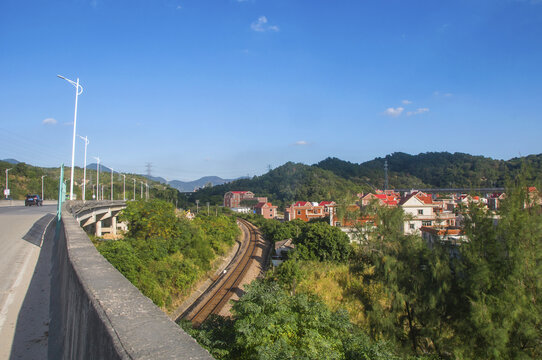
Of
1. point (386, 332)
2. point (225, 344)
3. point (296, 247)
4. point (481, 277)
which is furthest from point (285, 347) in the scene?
point (296, 247)

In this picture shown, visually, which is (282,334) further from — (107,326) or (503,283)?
(503,283)

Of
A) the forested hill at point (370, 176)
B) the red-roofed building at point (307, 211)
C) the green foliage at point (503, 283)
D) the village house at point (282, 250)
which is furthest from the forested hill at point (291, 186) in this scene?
the green foliage at point (503, 283)

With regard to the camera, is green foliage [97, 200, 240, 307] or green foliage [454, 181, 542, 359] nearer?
green foliage [454, 181, 542, 359]

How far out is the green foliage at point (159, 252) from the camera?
14.7 m

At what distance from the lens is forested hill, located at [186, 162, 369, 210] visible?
80881 mm

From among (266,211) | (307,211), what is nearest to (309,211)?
(307,211)

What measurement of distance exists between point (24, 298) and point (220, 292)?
16.7 m

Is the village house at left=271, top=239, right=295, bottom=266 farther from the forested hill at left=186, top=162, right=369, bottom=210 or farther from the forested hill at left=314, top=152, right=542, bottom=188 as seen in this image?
the forested hill at left=314, top=152, right=542, bottom=188

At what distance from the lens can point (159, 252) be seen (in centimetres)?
1959

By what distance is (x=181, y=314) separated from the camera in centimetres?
1744

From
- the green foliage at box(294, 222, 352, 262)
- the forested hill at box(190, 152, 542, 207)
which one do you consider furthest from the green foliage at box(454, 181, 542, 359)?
the forested hill at box(190, 152, 542, 207)

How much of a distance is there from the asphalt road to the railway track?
7.59 metres

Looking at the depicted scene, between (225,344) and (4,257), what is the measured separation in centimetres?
493

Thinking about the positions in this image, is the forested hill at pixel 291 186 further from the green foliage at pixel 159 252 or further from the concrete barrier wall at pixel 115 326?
the concrete barrier wall at pixel 115 326
